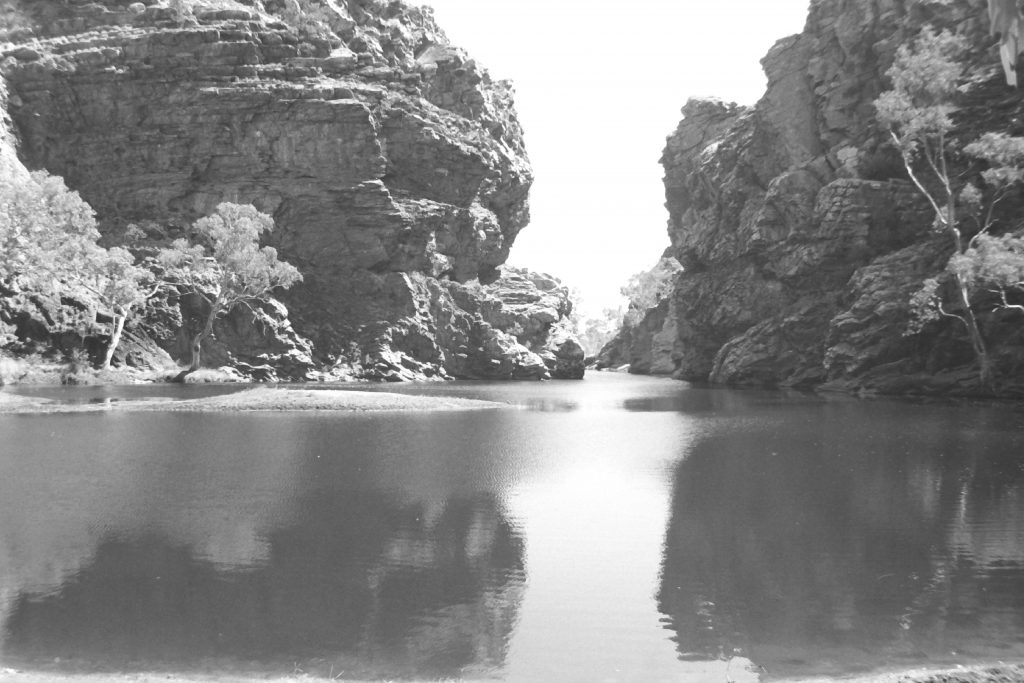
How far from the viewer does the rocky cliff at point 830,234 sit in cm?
6362

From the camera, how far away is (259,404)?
146ft

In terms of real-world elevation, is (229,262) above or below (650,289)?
below

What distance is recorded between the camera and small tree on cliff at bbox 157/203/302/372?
7950 centimetres

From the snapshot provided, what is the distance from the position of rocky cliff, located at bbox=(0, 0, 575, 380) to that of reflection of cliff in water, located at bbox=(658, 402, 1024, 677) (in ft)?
248

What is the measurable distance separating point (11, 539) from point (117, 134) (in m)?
93.4

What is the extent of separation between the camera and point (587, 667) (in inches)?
375

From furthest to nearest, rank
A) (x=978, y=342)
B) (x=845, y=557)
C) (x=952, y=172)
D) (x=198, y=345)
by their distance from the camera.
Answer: (x=198, y=345)
(x=952, y=172)
(x=978, y=342)
(x=845, y=557)

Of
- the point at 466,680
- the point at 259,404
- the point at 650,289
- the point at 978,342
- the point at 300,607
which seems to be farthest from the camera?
the point at 650,289

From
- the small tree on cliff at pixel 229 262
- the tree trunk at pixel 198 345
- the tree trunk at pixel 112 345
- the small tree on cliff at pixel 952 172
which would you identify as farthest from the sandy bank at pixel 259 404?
the small tree on cliff at pixel 229 262

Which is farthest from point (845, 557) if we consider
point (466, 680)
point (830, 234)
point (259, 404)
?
point (830, 234)

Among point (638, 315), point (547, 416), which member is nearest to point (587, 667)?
point (547, 416)

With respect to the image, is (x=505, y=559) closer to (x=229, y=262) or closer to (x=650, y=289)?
(x=229, y=262)

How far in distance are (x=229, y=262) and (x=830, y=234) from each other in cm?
5969

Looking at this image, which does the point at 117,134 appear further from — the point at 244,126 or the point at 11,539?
the point at 11,539
